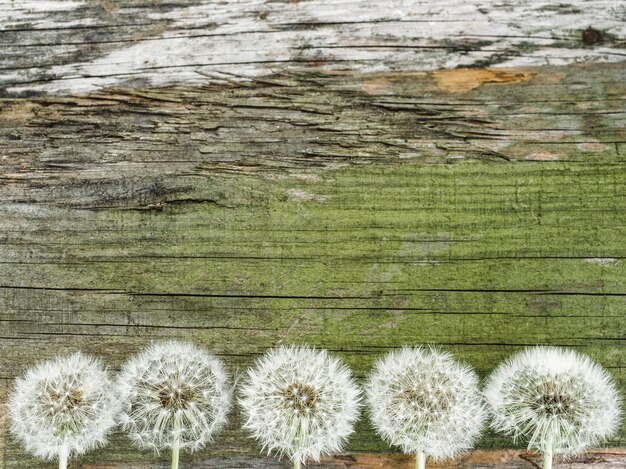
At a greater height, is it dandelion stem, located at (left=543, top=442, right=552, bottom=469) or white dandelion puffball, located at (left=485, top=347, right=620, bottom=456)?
white dandelion puffball, located at (left=485, top=347, right=620, bottom=456)

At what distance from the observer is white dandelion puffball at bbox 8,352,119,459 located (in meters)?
3.38

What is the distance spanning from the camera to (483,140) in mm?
3744

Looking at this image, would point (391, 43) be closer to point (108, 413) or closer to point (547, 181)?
point (547, 181)

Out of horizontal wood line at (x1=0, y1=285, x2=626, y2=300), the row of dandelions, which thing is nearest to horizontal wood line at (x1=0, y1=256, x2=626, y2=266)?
horizontal wood line at (x1=0, y1=285, x2=626, y2=300)

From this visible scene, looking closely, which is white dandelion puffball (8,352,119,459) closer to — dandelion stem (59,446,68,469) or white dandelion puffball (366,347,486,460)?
dandelion stem (59,446,68,469)

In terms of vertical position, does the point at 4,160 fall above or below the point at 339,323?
above

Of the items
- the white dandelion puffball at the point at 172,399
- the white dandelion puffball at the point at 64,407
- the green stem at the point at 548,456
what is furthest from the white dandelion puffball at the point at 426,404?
the white dandelion puffball at the point at 64,407

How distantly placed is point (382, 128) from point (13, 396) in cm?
274

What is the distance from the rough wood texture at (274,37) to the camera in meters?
3.81

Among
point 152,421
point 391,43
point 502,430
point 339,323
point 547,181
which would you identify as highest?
point 391,43

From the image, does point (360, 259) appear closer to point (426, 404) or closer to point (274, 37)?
point (426, 404)

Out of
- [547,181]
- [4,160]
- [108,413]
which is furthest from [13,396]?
[547,181]

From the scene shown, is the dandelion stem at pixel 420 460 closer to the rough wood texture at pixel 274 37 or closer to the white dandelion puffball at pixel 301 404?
the white dandelion puffball at pixel 301 404

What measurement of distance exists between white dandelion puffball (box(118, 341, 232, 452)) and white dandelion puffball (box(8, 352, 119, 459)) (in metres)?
0.12
